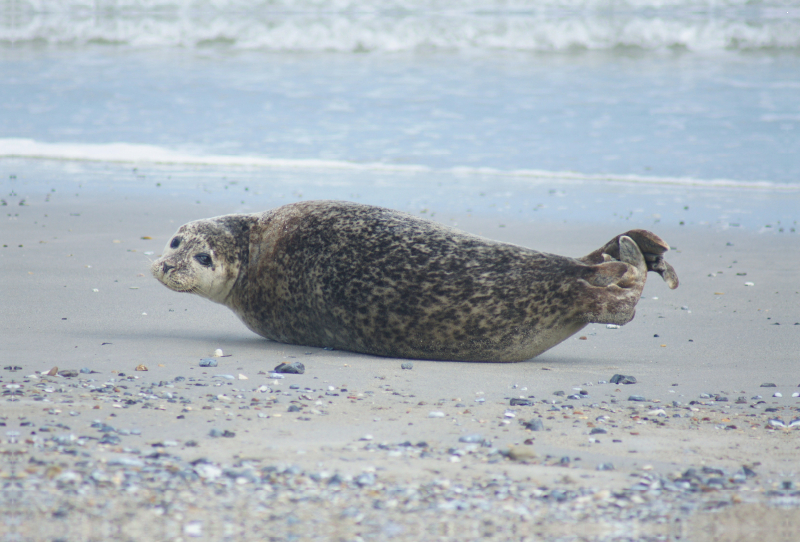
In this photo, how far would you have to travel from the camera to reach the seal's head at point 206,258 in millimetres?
4844

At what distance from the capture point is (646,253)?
15.3ft

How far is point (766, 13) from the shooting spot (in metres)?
24.8

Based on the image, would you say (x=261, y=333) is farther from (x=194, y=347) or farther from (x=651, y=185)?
(x=651, y=185)

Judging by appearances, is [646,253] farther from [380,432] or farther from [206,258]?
[206,258]

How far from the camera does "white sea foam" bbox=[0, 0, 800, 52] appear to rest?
23.8 meters

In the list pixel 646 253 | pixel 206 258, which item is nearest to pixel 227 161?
pixel 206 258

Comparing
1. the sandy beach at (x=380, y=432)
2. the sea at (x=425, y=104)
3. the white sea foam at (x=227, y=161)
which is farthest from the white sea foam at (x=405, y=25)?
the sandy beach at (x=380, y=432)

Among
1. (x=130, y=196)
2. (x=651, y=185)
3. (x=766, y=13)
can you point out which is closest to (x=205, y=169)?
(x=130, y=196)

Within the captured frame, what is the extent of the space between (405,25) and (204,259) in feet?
71.9

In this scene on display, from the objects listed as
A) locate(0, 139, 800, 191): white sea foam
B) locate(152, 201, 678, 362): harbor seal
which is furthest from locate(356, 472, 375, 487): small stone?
locate(0, 139, 800, 191): white sea foam

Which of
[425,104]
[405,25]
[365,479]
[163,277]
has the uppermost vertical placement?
[405,25]

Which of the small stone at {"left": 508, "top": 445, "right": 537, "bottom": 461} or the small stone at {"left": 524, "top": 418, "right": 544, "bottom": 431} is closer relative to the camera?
the small stone at {"left": 508, "top": 445, "right": 537, "bottom": 461}

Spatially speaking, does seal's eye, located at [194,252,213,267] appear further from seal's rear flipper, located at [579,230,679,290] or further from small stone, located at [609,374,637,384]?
small stone, located at [609,374,637,384]

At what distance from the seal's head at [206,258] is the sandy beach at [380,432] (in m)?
0.30
